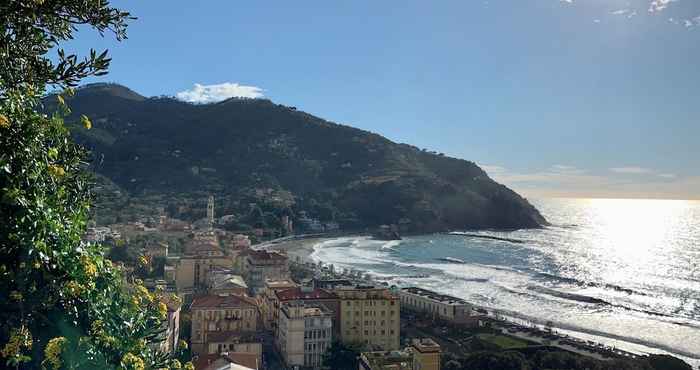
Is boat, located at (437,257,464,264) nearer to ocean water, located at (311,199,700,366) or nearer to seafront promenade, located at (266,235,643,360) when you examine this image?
ocean water, located at (311,199,700,366)

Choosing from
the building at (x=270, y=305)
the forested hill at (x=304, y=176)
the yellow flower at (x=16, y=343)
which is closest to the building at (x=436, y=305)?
the building at (x=270, y=305)

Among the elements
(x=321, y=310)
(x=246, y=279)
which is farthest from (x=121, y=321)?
(x=246, y=279)

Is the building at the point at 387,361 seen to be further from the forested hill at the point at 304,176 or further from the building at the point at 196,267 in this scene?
the forested hill at the point at 304,176

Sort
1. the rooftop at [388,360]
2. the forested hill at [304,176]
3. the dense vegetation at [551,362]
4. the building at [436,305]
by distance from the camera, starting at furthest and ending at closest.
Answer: the forested hill at [304,176] → the building at [436,305] → the dense vegetation at [551,362] → the rooftop at [388,360]

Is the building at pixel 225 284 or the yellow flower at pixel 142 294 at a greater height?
the yellow flower at pixel 142 294

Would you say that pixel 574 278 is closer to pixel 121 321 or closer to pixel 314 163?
pixel 121 321
